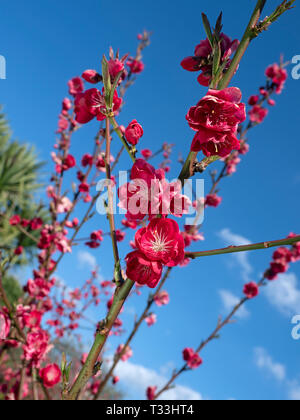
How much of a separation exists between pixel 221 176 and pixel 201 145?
2157 mm

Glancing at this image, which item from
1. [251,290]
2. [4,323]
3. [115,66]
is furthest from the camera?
[251,290]

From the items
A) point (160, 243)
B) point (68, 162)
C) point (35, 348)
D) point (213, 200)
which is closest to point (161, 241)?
point (160, 243)

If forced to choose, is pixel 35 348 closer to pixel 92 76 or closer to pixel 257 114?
pixel 92 76

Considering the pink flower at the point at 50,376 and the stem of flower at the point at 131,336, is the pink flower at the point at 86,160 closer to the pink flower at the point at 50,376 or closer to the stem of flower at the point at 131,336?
the stem of flower at the point at 131,336

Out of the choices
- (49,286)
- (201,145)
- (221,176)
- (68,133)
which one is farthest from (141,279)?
(68,133)

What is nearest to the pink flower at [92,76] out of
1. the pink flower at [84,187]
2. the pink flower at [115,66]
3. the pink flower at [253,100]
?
A: the pink flower at [115,66]

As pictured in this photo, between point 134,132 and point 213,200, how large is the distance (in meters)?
2.61

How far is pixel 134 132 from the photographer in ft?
2.26

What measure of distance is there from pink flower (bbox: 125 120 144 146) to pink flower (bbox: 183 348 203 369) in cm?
258

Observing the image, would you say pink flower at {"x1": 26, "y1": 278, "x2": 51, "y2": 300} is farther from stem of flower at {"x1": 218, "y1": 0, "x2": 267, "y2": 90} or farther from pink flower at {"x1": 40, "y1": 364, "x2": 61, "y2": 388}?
stem of flower at {"x1": 218, "y1": 0, "x2": 267, "y2": 90}

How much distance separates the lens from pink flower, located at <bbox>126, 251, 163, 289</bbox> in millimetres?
646

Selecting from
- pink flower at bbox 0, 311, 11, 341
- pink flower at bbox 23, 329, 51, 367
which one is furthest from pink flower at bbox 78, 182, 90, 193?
pink flower at bbox 0, 311, 11, 341
